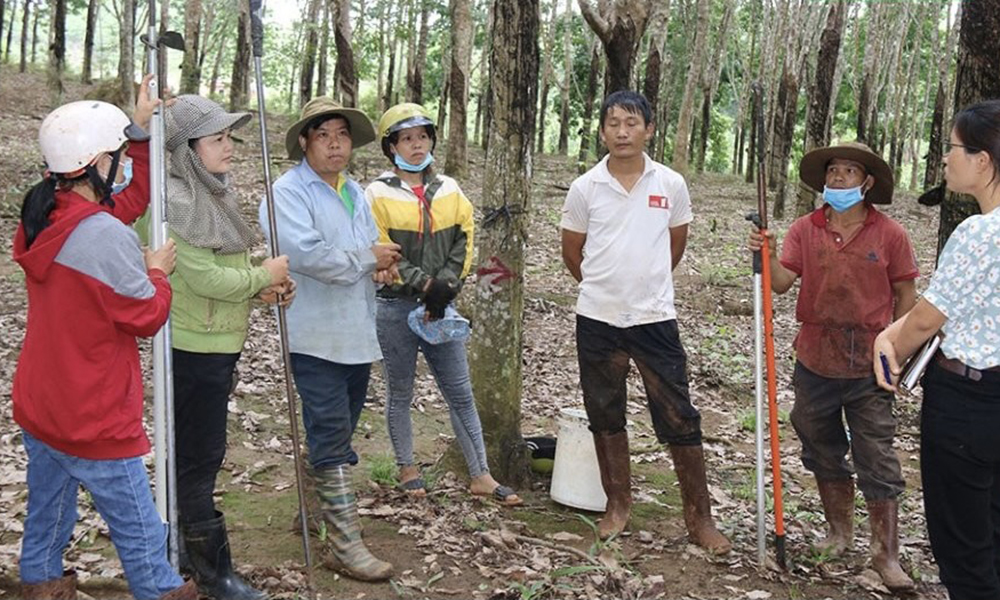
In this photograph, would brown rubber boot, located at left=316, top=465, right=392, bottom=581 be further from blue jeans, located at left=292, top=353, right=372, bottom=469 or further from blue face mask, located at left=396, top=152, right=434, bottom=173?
blue face mask, located at left=396, top=152, right=434, bottom=173

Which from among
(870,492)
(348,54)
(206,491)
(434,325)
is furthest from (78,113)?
(348,54)

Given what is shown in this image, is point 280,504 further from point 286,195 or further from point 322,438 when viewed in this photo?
point 286,195

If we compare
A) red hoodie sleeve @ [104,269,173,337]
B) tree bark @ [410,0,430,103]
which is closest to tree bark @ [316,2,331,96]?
tree bark @ [410,0,430,103]

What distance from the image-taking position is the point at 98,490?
3.29 metres

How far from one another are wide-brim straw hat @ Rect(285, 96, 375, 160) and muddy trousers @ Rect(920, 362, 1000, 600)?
2.71 meters

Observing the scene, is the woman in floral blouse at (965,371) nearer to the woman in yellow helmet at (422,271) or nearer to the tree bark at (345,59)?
the woman in yellow helmet at (422,271)

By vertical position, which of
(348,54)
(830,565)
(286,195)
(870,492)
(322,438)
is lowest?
(830,565)

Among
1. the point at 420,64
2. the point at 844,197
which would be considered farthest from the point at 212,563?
the point at 420,64

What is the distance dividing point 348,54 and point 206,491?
40.0 feet

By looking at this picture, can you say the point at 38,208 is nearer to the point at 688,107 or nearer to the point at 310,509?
the point at 310,509

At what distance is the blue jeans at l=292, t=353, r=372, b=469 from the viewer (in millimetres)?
4293

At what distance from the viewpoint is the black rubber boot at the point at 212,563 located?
394cm

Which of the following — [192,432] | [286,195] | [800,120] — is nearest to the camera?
[192,432]

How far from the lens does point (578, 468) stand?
5254mm
